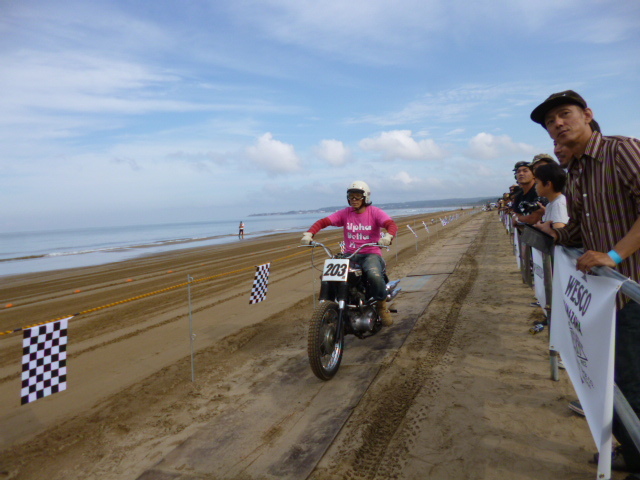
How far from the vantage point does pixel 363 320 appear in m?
5.35

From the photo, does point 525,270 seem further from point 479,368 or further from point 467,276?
point 479,368

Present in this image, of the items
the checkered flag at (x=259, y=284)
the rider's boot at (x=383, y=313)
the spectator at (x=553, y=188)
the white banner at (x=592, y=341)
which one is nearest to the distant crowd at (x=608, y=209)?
the white banner at (x=592, y=341)

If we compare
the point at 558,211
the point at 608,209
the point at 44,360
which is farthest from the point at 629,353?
the point at 44,360

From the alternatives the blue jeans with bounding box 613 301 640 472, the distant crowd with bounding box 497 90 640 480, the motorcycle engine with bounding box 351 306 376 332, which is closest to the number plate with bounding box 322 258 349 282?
the motorcycle engine with bounding box 351 306 376 332

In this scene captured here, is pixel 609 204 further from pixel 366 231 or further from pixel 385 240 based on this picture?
pixel 366 231

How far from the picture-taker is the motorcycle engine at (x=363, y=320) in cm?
532

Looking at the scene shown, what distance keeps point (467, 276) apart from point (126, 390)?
8.35 metres

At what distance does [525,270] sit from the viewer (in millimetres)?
8102

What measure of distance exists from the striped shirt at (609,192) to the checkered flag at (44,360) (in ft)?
14.0

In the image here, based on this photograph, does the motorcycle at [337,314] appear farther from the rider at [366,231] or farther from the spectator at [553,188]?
the spectator at [553,188]

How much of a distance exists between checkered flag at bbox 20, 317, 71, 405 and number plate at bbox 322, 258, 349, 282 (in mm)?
2739

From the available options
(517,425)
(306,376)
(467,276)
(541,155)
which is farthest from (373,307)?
(467,276)

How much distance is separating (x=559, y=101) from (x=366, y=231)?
362 centimetres

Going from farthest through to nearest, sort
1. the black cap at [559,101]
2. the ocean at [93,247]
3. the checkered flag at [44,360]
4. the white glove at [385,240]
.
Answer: the ocean at [93,247] < the white glove at [385,240] < the checkered flag at [44,360] < the black cap at [559,101]
